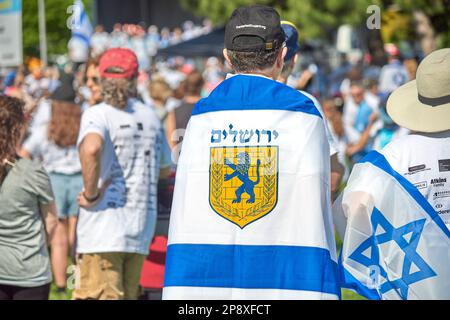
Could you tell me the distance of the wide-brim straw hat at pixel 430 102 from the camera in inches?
172

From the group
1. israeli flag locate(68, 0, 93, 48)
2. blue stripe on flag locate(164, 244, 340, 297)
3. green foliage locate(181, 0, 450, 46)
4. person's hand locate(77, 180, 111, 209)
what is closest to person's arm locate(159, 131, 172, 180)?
person's hand locate(77, 180, 111, 209)

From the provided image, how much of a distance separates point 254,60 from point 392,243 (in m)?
0.93

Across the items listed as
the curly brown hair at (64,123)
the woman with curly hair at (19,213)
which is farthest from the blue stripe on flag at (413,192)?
the curly brown hair at (64,123)

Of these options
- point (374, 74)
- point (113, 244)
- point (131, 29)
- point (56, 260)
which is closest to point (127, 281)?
point (113, 244)

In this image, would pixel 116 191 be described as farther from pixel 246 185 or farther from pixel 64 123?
pixel 64 123

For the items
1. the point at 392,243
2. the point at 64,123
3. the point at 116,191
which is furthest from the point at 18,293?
the point at 64,123

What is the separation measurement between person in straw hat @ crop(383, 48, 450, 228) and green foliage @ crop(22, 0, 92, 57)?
1598 inches

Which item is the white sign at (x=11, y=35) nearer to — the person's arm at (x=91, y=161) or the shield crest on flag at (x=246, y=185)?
the person's arm at (x=91, y=161)

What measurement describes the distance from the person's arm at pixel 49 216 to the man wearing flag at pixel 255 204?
1.83 m

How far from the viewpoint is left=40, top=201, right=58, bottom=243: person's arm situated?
5.78m

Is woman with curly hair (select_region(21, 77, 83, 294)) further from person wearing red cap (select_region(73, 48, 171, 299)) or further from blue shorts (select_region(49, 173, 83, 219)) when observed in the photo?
person wearing red cap (select_region(73, 48, 171, 299))
